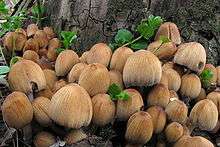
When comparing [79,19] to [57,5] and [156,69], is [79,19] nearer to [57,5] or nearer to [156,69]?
[57,5]

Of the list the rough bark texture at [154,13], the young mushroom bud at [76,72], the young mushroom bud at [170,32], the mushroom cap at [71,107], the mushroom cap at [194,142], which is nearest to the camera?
the mushroom cap at [71,107]

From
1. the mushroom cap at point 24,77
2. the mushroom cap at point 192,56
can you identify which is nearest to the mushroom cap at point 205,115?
the mushroom cap at point 192,56

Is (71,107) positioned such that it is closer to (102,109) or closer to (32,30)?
(102,109)

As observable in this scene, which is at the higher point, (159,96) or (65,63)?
(65,63)

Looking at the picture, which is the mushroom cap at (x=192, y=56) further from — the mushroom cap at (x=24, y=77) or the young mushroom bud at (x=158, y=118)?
the mushroom cap at (x=24, y=77)

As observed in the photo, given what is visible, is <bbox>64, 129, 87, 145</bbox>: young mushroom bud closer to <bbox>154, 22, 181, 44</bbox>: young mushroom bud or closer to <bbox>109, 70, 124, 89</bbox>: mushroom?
<bbox>109, 70, 124, 89</bbox>: mushroom

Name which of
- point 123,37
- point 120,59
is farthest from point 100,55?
point 123,37
